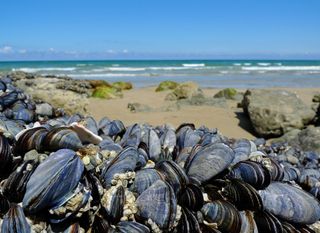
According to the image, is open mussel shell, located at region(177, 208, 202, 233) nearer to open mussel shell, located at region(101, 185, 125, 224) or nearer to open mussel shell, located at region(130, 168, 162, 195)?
open mussel shell, located at region(130, 168, 162, 195)

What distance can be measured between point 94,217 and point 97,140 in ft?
2.76

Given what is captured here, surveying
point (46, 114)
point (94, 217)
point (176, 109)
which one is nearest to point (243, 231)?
point (94, 217)

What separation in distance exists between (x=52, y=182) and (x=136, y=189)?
0.54 meters

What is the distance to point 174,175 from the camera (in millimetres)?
2379

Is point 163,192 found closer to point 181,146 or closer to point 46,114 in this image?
point 181,146

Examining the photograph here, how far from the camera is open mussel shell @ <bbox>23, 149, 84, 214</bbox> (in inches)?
76.0

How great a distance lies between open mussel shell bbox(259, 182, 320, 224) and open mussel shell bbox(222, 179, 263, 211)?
0.22 feet

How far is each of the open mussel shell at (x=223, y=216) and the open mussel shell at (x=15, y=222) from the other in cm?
98

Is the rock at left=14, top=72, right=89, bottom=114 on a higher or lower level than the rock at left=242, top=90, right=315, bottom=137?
higher

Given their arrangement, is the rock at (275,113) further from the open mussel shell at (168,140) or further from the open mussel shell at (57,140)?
the open mussel shell at (57,140)

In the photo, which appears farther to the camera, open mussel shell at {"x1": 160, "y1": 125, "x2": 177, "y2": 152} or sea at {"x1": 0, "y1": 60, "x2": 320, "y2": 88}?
sea at {"x1": 0, "y1": 60, "x2": 320, "y2": 88}

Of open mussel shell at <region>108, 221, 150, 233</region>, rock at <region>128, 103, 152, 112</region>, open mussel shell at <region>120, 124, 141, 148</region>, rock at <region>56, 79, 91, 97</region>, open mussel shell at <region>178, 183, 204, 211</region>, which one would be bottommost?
rock at <region>128, 103, 152, 112</region>

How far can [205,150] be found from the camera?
2594mm

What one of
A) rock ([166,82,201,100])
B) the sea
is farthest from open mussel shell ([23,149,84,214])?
the sea
